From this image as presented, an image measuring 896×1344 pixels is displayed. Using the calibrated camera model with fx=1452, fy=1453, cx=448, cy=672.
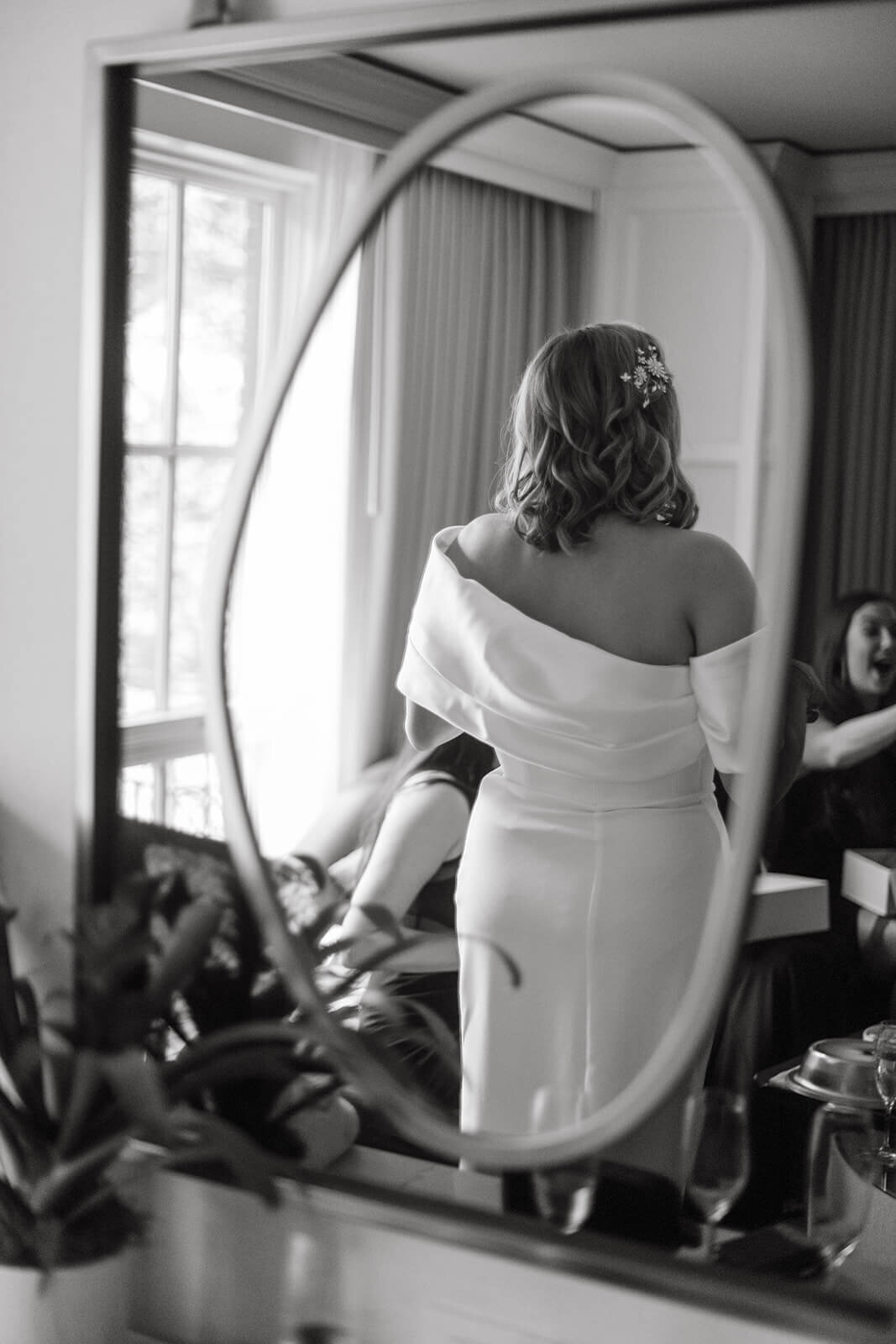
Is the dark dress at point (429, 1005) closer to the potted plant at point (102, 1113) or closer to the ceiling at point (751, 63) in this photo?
the potted plant at point (102, 1113)

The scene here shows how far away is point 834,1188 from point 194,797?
0.42m

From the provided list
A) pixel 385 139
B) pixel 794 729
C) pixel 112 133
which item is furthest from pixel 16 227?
pixel 794 729

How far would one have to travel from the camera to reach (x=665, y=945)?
0.74 meters

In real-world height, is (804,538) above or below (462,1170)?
above

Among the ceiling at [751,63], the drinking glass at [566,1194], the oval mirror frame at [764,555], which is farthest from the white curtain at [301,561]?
the drinking glass at [566,1194]

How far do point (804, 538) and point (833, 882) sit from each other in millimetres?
168

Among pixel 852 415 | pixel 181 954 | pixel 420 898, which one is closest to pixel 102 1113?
pixel 181 954

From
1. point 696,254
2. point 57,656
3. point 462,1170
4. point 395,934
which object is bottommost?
point 462,1170

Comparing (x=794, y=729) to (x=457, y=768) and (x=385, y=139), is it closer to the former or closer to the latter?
(x=457, y=768)

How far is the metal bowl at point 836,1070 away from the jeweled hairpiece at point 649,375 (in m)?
0.34

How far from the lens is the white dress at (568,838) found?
0.74 meters

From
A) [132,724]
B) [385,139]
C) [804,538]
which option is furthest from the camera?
[132,724]

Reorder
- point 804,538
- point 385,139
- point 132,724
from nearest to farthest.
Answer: point 804,538 < point 385,139 < point 132,724

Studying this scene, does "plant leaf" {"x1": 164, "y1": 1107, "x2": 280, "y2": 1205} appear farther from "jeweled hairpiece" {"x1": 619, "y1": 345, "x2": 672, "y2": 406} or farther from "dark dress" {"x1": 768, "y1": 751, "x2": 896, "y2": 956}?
"jeweled hairpiece" {"x1": 619, "y1": 345, "x2": 672, "y2": 406}
